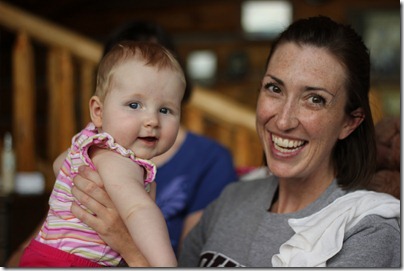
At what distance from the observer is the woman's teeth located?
56.8 inches

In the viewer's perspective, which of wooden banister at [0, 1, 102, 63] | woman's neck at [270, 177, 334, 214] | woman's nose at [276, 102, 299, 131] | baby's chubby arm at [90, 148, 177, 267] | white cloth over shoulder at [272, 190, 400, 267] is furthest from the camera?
wooden banister at [0, 1, 102, 63]

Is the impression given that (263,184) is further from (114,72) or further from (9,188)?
(9,188)

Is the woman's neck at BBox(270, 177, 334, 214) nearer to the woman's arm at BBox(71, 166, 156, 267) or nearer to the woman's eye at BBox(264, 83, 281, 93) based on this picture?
the woman's eye at BBox(264, 83, 281, 93)

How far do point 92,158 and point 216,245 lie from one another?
1.68ft

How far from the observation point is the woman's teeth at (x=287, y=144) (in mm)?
1443

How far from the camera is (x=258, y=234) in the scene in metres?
1.52

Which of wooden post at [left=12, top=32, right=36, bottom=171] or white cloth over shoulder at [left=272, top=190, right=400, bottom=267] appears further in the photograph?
wooden post at [left=12, top=32, right=36, bottom=171]

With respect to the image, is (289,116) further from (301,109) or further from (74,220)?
(74,220)

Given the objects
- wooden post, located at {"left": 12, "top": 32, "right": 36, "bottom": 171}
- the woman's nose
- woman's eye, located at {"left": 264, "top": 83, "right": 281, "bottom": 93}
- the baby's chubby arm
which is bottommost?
wooden post, located at {"left": 12, "top": 32, "right": 36, "bottom": 171}

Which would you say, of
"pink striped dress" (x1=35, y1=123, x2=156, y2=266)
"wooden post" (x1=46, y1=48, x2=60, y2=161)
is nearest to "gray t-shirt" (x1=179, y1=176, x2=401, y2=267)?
"pink striped dress" (x1=35, y1=123, x2=156, y2=266)

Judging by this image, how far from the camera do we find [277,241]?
1.47m

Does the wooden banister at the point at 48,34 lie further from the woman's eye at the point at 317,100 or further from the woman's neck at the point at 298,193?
the woman's eye at the point at 317,100

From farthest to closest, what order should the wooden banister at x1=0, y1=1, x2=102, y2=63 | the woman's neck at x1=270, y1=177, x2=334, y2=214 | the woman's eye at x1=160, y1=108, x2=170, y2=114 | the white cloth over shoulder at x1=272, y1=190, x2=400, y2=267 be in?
the wooden banister at x1=0, y1=1, x2=102, y2=63, the woman's neck at x1=270, y1=177, x2=334, y2=214, the white cloth over shoulder at x1=272, y1=190, x2=400, y2=267, the woman's eye at x1=160, y1=108, x2=170, y2=114

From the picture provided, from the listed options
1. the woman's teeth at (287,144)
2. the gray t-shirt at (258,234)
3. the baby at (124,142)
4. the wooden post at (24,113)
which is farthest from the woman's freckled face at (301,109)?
the wooden post at (24,113)
